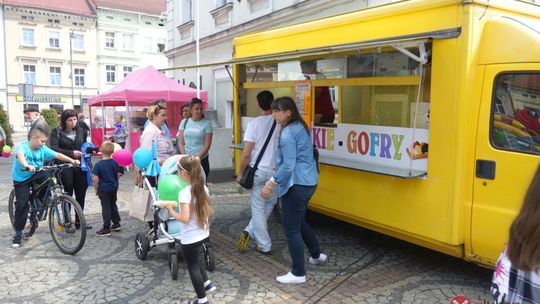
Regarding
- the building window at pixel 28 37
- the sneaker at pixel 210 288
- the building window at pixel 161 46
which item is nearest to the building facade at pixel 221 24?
the building window at pixel 161 46

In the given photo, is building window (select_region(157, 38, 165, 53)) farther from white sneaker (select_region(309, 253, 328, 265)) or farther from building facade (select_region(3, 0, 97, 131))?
Result: white sneaker (select_region(309, 253, 328, 265))

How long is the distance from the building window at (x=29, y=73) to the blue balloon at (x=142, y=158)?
4291 cm

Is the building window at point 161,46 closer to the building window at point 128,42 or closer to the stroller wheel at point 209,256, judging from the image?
the building window at point 128,42

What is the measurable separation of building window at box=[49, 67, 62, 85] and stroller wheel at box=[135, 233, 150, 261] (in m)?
43.5

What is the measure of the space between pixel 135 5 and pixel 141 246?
4785 cm

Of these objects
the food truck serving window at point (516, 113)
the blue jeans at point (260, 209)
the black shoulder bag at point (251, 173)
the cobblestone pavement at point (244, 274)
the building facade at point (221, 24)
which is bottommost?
the cobblestone pavement at point (244, 274)

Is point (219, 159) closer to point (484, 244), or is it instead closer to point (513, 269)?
point (484, 244)

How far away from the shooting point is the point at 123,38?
46.5m

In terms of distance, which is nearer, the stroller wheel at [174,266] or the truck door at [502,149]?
the truck door at [502,149]

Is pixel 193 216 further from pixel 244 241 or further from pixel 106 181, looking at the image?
pixel 106 181

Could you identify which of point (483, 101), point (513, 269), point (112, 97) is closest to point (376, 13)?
point (483, 101)

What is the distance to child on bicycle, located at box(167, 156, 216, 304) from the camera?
142 inches

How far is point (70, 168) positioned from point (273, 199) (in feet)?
8.92

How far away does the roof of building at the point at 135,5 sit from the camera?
45969 mm
